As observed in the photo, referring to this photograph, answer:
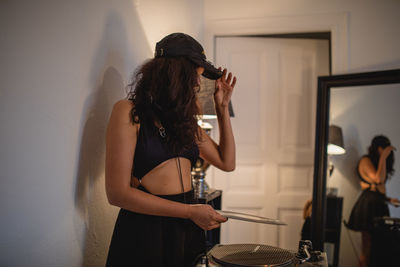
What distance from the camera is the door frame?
9.19ft

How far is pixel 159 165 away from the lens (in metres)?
1.20

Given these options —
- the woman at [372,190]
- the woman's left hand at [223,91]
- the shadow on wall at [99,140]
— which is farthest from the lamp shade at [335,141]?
the shadow on wall at [99,140]

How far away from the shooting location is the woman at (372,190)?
2426 mm

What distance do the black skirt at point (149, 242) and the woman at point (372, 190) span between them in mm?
1788

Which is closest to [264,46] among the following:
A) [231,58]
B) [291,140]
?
[231,58]

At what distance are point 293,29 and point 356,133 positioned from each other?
105 cm

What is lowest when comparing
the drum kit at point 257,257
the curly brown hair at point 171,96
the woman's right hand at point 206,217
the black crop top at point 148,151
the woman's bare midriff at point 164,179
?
the drum kit at point 257,257

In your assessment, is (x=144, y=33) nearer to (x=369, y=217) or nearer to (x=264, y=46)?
(x=264, y=46)

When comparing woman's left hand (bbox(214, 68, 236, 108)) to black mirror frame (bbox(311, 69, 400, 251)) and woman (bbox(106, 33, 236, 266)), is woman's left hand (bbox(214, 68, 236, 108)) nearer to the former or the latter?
woman (bbox(106, 33, 236, 266))

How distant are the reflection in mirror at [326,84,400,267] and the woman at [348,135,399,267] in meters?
0.03

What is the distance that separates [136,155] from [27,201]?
36 cm

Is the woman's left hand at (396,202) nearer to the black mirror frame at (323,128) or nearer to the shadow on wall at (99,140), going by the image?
the black mirror frame at (323,128)

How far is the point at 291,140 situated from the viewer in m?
2.97

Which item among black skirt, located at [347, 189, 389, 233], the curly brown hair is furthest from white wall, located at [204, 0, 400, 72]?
the curly brown hair
